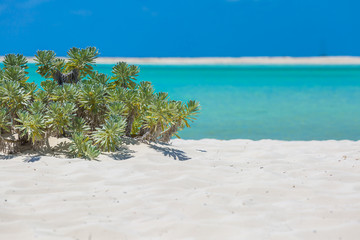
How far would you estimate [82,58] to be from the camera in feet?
17.0

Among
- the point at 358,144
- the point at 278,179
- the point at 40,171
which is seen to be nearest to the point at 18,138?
the point at 40,171

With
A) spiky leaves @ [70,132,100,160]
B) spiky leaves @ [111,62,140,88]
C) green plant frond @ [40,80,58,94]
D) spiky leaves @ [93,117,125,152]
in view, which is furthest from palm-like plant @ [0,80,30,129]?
spiky leaves @ [111,62,140,88]

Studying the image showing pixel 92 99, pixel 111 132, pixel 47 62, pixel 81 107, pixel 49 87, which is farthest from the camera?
pixel 47 62

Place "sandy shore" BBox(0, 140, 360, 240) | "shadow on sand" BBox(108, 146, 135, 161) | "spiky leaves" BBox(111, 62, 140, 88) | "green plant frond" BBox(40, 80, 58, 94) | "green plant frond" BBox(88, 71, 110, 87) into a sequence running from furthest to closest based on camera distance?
"spiky leaves" BBox(111, 62, 140, 88)
"green plant frond" BBox(88, 71, 110, 87)
"green plant frond" BBox(40, 80, 58, 94)
"shadow on sand" BBox(108, 146, 135, 161)
"sandy shore" BBox(0, 140, 360, 240)

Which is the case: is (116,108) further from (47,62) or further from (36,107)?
(47,62)

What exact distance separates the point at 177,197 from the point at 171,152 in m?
1.59

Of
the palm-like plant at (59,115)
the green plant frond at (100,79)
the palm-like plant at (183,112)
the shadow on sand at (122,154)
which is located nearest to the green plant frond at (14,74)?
the palm-like plant at (59,115)

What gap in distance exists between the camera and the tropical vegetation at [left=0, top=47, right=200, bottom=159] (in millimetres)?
4426

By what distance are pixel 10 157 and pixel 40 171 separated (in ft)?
2.47

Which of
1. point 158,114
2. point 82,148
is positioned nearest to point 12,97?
point 82,148

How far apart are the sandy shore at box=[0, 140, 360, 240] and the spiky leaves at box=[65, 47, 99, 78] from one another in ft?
4.23

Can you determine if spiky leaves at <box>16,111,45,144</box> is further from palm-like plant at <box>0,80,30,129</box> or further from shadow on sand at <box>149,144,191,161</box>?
shadow on sand at <box>149,144,191,161</box>

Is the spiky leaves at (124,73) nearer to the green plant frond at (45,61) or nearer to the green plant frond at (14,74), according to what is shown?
the green plant frond at (45,61)

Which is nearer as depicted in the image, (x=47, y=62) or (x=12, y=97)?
(x=12, y=97)
